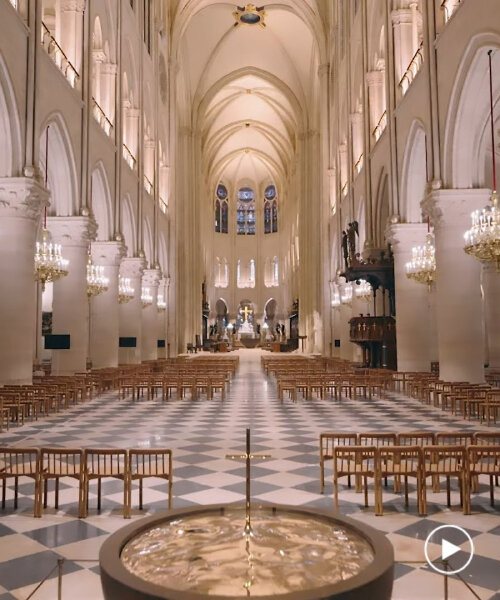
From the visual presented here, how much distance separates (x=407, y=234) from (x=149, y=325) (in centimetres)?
1595

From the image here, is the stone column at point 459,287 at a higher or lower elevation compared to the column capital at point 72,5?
lower

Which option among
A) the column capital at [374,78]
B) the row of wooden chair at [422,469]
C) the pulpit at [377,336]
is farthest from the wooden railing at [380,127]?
the row of wooden chair at [422,469]

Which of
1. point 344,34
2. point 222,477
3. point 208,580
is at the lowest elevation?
point 222,477

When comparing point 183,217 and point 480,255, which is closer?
point 480,255

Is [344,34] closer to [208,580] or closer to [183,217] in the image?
[183,217]

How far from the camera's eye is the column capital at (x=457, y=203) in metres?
14.6

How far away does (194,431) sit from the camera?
34.6 feet

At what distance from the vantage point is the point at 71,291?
61.5 ft

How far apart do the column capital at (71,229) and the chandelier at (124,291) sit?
6.28 meters

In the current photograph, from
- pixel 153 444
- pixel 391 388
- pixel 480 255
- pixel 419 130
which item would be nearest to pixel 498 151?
pixel 419 130

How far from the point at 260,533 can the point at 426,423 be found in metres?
9.43

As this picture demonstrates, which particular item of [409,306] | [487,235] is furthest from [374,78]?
[487,235]

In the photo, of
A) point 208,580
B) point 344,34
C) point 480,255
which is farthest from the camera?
point 344,34

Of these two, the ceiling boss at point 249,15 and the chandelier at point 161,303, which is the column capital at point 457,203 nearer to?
the chandelier at point 161,303
